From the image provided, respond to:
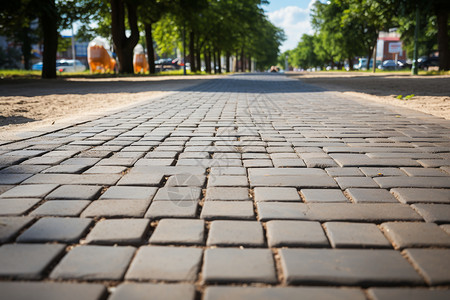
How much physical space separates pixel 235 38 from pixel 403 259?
141 feet

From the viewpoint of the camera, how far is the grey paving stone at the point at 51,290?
1422mm

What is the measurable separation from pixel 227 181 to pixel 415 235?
4.32 feet

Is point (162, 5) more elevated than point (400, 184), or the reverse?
point (162, 5)

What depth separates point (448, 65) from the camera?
24.7 m

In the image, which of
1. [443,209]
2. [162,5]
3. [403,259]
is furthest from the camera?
[162,5]

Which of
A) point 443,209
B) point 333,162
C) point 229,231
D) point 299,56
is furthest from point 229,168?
point 299,56

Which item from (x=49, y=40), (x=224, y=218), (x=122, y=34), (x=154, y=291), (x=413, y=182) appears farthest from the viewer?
(x=122, y=34)

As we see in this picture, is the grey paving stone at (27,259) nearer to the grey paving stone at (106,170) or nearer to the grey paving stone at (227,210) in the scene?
the grey paving stone at (227,210)

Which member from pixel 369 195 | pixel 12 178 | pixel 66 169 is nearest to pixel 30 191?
pixel 12 178

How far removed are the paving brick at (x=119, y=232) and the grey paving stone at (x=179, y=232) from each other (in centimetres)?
8

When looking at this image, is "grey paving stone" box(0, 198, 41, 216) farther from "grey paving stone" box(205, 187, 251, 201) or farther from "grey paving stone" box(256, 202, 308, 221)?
"grey paving stone" box(256, 202, 308, 221)

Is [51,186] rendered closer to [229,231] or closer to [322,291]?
[229,231]

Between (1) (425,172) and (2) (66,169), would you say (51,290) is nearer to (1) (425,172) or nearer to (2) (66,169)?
(2) (66,169)

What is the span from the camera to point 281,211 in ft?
7.45
